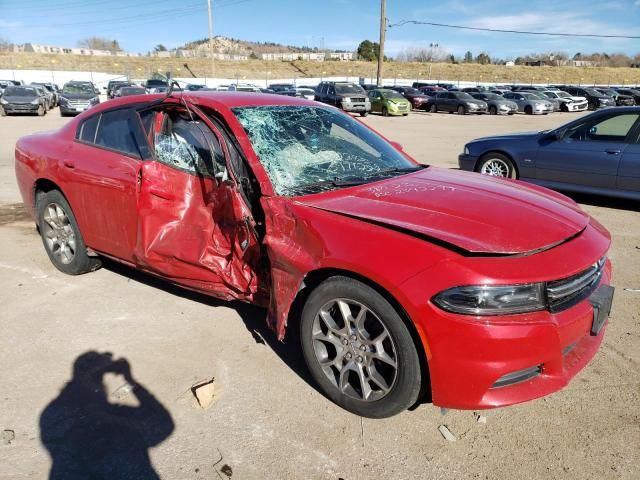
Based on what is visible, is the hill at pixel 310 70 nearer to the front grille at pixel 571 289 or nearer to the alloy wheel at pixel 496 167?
the alloy wheel at pixel 496 167

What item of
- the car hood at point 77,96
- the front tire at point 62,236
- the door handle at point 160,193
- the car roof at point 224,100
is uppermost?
the car roof at point 224,100

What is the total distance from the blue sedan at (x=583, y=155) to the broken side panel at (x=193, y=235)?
5769 millimetres

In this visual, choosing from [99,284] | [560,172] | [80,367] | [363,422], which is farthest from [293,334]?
[560,172]

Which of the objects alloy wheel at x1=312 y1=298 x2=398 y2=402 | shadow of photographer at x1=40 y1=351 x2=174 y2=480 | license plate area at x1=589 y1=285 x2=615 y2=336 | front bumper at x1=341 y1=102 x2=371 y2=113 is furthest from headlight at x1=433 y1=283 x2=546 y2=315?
front bumper at x1=341 y1=102 x2=371 y2=113

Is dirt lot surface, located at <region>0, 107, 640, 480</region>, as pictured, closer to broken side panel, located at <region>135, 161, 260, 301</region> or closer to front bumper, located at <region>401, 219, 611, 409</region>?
front bumper, located at <region>401, 219, 611, 409</region>

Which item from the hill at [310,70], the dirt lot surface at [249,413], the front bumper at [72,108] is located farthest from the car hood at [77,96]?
the hill at [310,70]

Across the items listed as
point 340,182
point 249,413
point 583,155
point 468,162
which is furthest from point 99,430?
point 468,162

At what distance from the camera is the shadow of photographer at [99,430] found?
2.36 meters

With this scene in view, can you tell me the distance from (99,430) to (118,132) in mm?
2368

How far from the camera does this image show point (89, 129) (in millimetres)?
4305

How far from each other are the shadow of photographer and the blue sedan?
6563mm

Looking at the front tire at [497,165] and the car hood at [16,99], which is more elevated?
the car hood at [16,99]

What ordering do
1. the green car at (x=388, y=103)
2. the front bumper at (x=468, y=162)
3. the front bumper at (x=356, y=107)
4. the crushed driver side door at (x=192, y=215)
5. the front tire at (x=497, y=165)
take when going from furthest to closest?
the green car at (x=388, y=103) → the front bumper at (x=356, y=107) → the front bumper at (x=468, y=162) → the front tire at (x=497, y=165) → the crushed driver side door at (x=192, y=215)

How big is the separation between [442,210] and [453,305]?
0.65 metres
